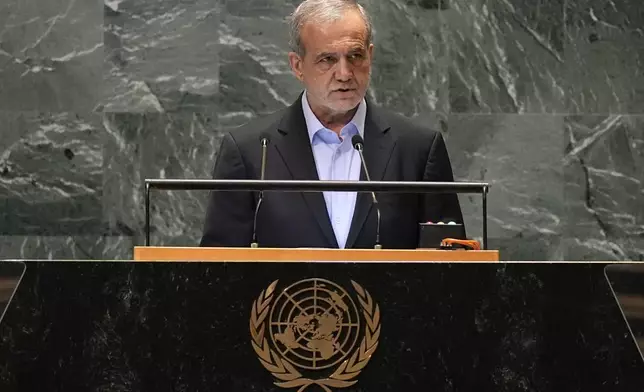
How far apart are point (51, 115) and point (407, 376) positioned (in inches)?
137

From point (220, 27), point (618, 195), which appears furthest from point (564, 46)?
point (220, 27)

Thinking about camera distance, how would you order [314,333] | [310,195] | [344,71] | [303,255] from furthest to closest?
[344,71] < [310,195] < [303,255] < [314,333]

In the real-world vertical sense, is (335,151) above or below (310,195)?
above

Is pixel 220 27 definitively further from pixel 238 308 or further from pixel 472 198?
pixel 238 308

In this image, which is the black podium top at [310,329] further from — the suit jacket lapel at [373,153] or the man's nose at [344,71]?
the man's nose at [344,71]

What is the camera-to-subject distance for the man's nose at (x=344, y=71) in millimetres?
3338

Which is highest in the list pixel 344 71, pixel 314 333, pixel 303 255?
pixel 344 71

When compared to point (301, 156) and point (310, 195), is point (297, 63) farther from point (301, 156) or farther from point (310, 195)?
point (310, 195)

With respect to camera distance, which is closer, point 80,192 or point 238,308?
point 238,308

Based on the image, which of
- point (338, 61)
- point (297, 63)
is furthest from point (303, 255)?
point (297, 63)

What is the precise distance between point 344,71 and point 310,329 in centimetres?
158

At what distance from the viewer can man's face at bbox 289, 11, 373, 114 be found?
3342 millimetres

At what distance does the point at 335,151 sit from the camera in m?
3.42

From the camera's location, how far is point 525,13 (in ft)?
16.4
